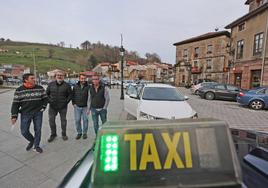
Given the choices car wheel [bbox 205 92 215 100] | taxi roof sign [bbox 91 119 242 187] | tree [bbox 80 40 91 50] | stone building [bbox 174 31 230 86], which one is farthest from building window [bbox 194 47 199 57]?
tree [bbox 80 40 91 50]

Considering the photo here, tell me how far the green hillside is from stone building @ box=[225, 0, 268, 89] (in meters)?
76.5

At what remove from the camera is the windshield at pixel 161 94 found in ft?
20.6

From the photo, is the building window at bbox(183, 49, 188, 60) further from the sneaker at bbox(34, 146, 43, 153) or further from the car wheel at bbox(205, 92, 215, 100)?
the sneaker at bbox(34, 146, 43, 153)

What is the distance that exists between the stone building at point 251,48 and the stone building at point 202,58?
11207 mm

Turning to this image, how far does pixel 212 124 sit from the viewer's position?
1.24 meters

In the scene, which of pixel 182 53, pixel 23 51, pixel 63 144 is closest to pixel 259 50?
pixel 63 144

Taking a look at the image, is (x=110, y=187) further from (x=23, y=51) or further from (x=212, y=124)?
(x=23, y=51)

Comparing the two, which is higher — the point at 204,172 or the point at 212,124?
the point at 212,124

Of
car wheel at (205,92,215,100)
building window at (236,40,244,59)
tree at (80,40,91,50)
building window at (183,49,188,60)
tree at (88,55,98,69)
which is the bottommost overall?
car wheel at (205,92,215,100)

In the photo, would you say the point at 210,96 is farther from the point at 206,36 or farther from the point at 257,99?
the point at 206,36

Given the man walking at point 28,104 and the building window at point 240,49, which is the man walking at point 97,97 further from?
the building window at point 240,49

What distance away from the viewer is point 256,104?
35.9 ft

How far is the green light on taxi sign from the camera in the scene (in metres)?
1.16

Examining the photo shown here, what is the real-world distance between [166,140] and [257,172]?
3.08ft
